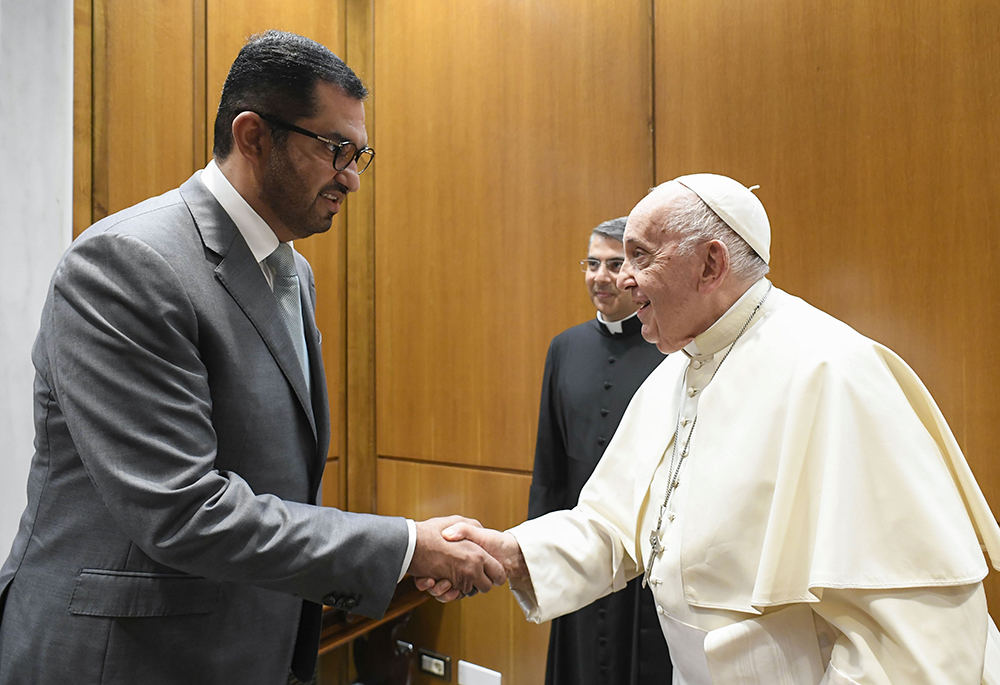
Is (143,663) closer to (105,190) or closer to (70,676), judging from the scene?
(70,676)

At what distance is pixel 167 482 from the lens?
1.31 m

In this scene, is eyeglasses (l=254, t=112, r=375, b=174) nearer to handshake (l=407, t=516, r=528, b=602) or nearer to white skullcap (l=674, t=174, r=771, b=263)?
white skullcap (l=674, t=174, r=771, b=263)

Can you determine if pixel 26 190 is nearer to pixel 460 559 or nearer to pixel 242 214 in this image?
pixel 242 214

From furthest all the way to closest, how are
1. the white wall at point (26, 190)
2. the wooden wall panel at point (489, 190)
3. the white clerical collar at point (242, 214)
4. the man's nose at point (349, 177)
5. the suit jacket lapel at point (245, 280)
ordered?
the wooden wall panel at point (489, 190) < the white wall at point (26, 190) < the man's nose at point (349, 177) < the white clerical collar at point (242, 214) < the suit jacket lapel at point (245, 280)

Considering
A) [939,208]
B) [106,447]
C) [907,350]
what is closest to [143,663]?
[106,447]

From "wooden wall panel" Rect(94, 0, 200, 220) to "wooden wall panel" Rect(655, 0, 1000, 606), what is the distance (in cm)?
218

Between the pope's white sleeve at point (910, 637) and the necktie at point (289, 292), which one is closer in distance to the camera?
the pope's white sleeve at point (910, 637)

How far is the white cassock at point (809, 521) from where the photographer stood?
1220mm

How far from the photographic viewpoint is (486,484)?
351cm

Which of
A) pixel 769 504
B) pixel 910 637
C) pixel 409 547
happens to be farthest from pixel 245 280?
pixel 910 637

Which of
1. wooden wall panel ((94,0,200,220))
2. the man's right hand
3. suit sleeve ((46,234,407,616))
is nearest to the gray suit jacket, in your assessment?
suit sleeve ((46,234,407,616))

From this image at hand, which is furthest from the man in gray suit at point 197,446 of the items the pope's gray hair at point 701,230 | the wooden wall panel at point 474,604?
the wooden wall panel at point 474,604

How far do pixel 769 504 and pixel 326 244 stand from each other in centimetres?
290

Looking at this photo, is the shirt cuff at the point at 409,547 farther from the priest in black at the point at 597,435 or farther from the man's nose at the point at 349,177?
the priest in black at the point at 597,435
